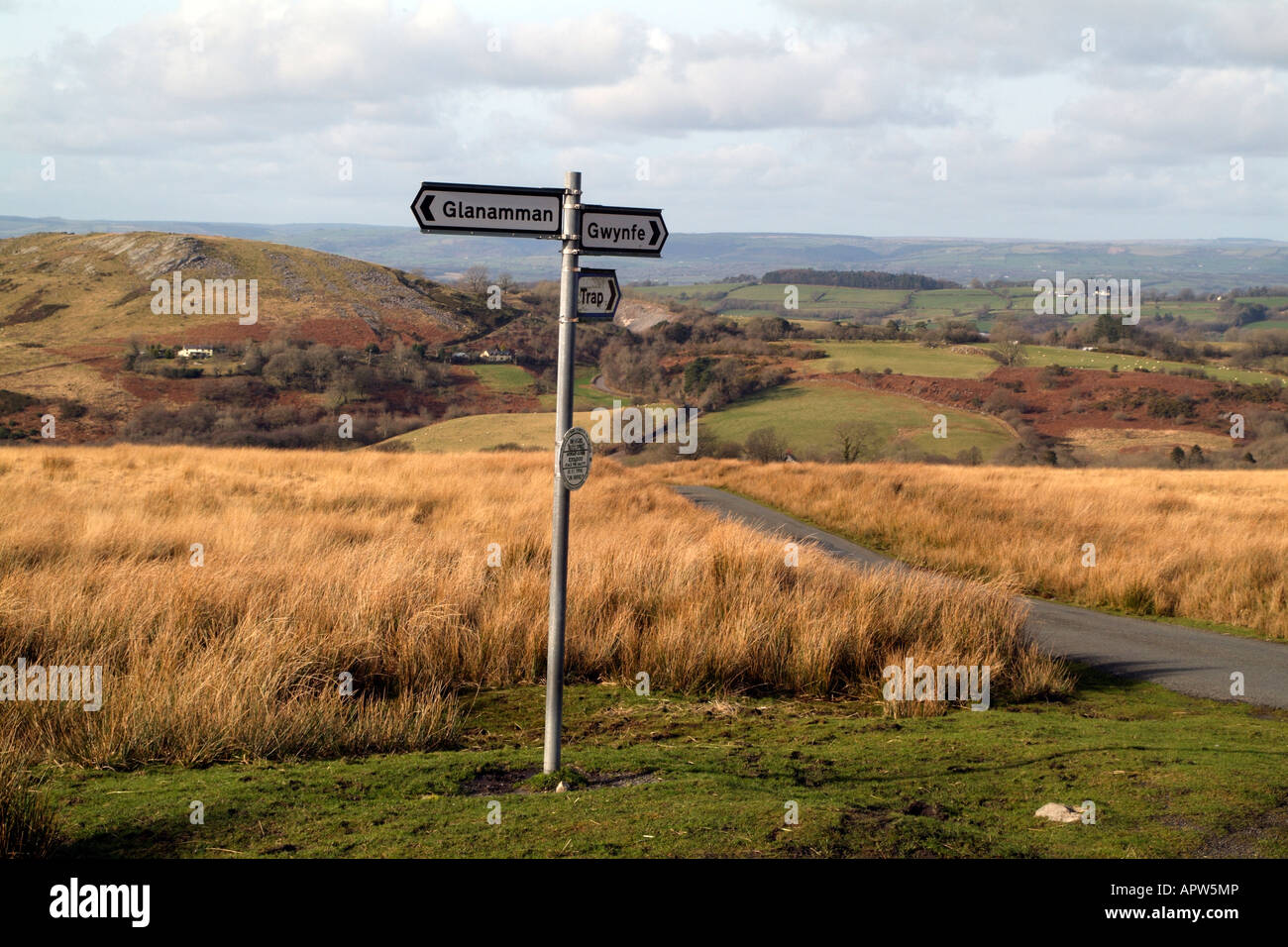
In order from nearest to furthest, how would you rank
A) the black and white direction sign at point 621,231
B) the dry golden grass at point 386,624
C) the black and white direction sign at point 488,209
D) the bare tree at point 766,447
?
the black and white direction sign at point 488,209 → the black and white direction sign at point 621,231 → the dry golden grass at point 386,624 → the bare tree at point 766,447

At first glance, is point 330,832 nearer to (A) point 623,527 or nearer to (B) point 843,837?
(B) point 843,837

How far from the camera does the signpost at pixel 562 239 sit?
180 inches

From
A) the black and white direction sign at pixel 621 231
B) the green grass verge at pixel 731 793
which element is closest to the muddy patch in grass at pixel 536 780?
the green grass verge at pixel 731 793

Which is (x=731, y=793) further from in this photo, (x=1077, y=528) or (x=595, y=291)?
(x=1077, y=528)

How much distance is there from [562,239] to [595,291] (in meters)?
0.31

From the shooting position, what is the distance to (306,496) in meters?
16.9

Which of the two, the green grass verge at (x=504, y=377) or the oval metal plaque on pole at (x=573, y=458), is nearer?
the oval metal plaque on pole at (x=573, y=458)

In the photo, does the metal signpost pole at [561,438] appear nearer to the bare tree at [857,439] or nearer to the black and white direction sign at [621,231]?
the black and white direction sign at [621,231]

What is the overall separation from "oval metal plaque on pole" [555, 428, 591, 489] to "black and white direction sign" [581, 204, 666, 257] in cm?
90

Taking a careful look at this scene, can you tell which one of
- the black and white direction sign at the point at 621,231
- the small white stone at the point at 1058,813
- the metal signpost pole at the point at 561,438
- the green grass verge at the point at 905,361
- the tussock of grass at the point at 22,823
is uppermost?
the green grass verge at the point at 905,361

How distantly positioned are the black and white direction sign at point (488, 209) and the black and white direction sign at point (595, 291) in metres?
0.28

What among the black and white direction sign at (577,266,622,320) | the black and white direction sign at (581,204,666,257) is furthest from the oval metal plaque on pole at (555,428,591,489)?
the black and white direction sign at (581,204,666,257)
